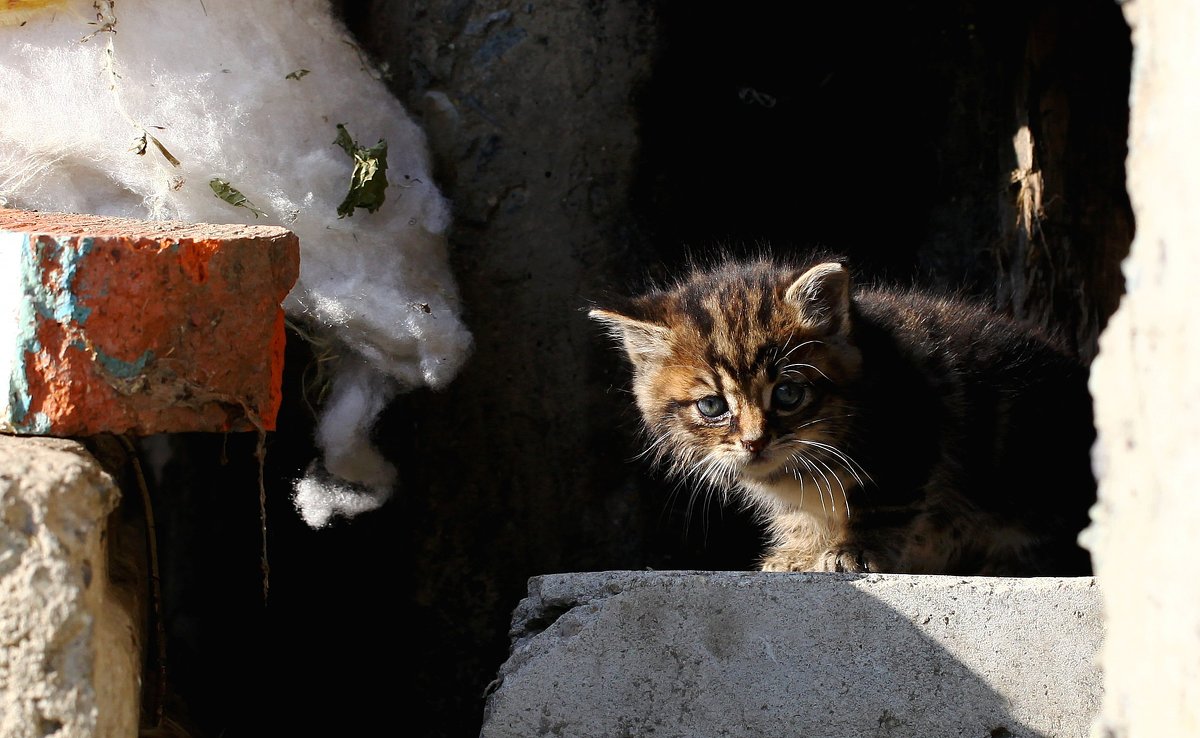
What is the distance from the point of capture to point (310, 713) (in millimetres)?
3475

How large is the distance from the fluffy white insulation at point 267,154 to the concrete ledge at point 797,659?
1.00 m

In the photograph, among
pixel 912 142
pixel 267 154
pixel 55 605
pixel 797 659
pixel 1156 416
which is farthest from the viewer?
pixel 912 142

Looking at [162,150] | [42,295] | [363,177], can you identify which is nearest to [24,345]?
[42,295]

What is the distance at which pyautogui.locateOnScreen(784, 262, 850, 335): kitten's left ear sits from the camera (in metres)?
2.83

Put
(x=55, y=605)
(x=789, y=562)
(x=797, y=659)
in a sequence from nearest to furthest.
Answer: (x=55, y=605) < (x=797, y=659) < (x=789, y=562)

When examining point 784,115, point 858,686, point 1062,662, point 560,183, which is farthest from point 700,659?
point 784,115

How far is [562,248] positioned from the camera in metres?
3.45

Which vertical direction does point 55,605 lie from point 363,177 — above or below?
below

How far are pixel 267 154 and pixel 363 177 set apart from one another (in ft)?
0.76

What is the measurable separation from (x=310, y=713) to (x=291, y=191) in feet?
5.28

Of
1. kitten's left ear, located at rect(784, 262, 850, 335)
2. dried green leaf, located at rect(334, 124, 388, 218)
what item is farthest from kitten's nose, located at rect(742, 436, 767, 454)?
dried green leaf, located at rect(334, 124, 388, 218)

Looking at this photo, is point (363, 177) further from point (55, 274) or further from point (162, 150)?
point (55, 274)

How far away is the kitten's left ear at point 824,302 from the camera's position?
9.28 ft

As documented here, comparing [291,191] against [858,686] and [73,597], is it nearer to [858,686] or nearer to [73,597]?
[73,597]
